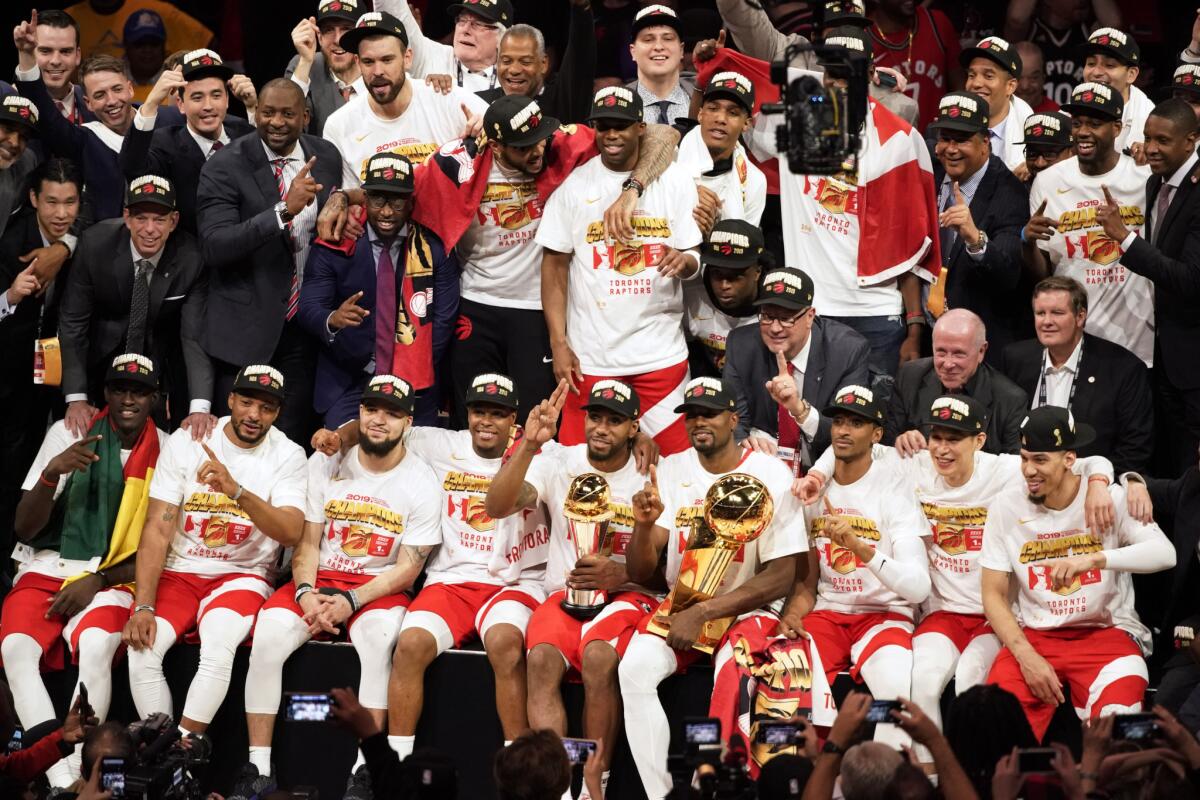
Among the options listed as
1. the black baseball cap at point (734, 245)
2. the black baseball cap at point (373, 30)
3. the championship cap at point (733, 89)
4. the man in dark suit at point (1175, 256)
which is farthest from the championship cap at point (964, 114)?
the black baseball cap at point (373, 30)

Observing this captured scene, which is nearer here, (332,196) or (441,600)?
(441,600)

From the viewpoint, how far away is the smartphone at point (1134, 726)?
5.85 m

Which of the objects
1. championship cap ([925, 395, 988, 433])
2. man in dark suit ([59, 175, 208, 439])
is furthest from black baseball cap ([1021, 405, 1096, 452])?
man in dark suit ([59, 175, 208, 439])

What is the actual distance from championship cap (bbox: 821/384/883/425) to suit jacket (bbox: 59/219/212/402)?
3.10 metres

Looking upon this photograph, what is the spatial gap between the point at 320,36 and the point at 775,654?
14.2 feet

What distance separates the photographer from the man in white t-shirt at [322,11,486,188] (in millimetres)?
9258

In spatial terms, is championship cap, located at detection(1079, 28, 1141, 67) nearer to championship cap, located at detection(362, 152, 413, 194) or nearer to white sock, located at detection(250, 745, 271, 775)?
championship cap, located at detection(362, 152, 413, 194)

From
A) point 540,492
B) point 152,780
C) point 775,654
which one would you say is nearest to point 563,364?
point 540,492

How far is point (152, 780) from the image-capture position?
621 cm

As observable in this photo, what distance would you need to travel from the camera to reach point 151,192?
9.08 metres

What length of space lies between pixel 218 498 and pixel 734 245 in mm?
2709

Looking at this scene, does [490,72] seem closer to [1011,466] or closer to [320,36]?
[320,36]

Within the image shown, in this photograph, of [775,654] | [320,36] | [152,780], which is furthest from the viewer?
[320,36]

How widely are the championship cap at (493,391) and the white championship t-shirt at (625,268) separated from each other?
0.46 m
